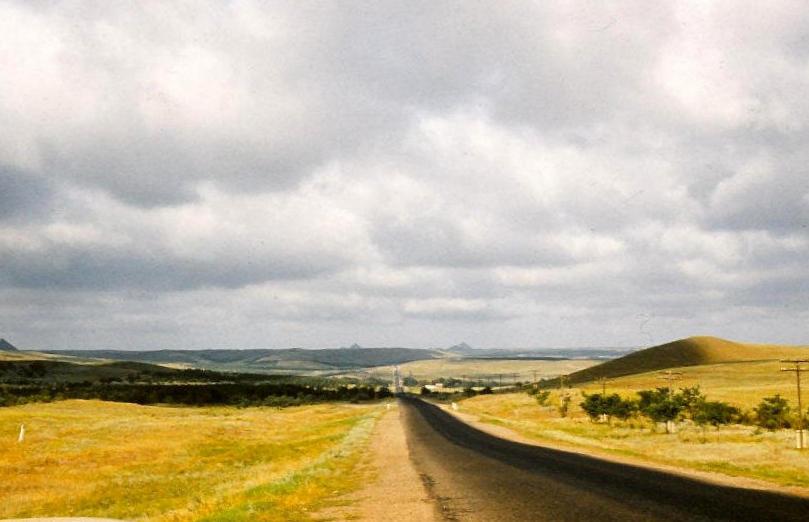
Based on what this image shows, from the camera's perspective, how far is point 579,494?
817 inches

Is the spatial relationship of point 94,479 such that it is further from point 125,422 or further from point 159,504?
point 125,422

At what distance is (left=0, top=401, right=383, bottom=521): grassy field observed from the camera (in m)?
22.9

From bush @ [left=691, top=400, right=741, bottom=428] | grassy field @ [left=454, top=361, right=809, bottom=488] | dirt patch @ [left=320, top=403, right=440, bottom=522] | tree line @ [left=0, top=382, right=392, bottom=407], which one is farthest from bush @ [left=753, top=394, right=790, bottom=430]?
tree line @ [left=0, top=382, right=392, bottom=407]

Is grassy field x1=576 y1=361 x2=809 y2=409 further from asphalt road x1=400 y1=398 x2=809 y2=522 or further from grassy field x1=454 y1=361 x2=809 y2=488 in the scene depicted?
asphalt road x1=400 y1=398 x2=809 y2=522

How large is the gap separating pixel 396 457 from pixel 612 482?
1611 centimetres

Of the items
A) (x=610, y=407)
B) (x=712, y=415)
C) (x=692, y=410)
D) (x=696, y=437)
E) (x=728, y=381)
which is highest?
(x=712, y=415)

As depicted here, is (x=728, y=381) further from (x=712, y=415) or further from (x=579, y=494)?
(x=579, y=494)

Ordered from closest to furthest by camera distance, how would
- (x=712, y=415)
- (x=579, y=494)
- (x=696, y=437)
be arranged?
(x=579, y=494) < (x=696, y=437) < (x=712, y=415)

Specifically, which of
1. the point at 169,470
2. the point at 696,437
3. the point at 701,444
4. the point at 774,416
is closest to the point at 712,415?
the point at 696,437

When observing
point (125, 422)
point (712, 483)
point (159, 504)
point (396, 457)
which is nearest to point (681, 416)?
point (396, 457)

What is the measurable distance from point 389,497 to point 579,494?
668 centimetres

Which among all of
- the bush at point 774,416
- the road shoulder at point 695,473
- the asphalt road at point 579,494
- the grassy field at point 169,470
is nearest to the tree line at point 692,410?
the bush at point 774,416

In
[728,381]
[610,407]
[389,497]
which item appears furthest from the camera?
[728,381]

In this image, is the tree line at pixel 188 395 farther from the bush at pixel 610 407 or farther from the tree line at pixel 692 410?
the tree line at pixel 692 410
